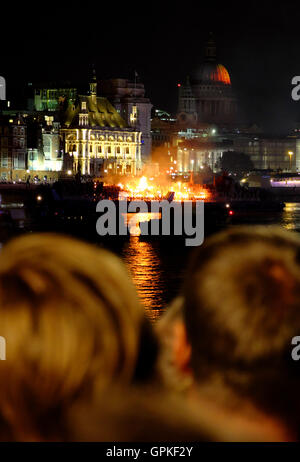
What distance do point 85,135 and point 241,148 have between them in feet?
188

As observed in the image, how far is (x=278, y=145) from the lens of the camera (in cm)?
18488

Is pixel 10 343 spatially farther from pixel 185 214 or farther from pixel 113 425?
pixel 185 214

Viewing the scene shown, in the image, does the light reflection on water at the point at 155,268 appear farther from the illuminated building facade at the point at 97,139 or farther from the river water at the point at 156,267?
the illuminated building facade at the point at 97,139

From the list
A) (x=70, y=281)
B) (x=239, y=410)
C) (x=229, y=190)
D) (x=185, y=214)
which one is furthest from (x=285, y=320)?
(x=229, y=190)

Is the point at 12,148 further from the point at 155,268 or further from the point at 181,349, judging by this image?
the point at 181,349

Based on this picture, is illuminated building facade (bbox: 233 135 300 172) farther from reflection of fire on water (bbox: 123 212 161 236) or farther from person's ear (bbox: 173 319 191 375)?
person's ear (bbox: 173 319 191 375)

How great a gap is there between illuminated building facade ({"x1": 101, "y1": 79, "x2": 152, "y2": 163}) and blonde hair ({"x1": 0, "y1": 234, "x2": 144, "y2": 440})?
14562 centimetres

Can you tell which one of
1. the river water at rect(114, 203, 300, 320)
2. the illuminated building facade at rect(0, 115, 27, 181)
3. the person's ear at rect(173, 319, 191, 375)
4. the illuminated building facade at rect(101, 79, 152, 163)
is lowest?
the river water at rect(114, 203, 300, 320)

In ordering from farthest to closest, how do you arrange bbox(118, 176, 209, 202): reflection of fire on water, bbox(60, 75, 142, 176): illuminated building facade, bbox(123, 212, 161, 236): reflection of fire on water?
bbox(60, 75, 142, 176): illuminated building facade < bbox(118, 176, 209, 202): reflection of fire on water < bbox(123, 212, 161, 236): reflection of fire on water

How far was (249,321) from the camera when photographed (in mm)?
2926

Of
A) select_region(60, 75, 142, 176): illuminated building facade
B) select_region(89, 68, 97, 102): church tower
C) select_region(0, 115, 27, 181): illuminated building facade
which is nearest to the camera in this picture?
select_region(0, 115, 27, 181): illuminated building facade

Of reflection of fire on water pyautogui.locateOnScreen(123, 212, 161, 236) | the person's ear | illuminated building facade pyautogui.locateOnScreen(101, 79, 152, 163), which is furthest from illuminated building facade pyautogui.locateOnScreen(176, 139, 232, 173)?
the person's ear

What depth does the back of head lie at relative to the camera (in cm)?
292

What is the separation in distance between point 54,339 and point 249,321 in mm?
600
